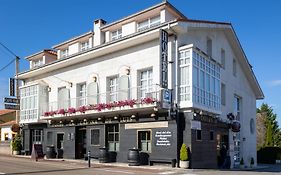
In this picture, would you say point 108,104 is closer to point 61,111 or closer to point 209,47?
point 61,111

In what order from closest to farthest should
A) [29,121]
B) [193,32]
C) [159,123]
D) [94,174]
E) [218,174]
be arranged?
1. [94,174]
2. [218,174]
3. [159,123]
4. [193,32]
5. [29,121]

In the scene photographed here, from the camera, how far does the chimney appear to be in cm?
2920

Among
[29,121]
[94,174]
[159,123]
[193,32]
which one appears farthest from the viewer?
[29,121]

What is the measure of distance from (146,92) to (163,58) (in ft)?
8.95

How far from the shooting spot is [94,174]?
17.4 m

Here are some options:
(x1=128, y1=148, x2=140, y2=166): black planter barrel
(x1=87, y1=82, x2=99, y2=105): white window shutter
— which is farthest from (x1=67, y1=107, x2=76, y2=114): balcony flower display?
(x1=128, y1=148, x2=140, y2=166): black planter barrel

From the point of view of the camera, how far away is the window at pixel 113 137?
25828 mm

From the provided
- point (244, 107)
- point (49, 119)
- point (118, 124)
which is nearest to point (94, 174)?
point (118, 124)

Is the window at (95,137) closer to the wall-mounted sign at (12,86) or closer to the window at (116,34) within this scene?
the window at (116,34)

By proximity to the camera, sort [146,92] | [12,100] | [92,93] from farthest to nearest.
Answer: [12,100] → [92,93] → [146,92]

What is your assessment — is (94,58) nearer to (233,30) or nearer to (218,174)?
(233,30)

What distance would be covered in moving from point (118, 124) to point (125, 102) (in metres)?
2.62

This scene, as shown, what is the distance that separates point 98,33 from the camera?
29406 millimetres

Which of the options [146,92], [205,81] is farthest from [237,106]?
[146,92]
